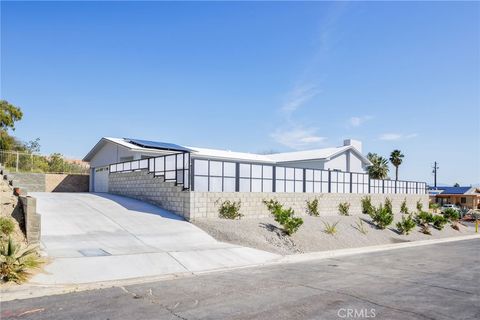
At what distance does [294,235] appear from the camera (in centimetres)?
1922

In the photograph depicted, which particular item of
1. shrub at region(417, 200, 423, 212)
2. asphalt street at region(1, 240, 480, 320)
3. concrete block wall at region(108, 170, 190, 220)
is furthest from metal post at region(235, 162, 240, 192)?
shrub at region(417, 200, 423, 212)

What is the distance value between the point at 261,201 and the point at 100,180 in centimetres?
1653

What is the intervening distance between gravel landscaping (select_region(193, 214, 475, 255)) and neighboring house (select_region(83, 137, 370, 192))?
432cm

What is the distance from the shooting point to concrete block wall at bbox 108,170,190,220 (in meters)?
20.3

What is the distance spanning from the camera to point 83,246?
44.7ft

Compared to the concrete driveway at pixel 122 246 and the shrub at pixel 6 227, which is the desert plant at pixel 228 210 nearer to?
the concrete driveway at pixel 122 246

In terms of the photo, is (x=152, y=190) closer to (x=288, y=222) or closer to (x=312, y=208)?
(x=288, y=222)

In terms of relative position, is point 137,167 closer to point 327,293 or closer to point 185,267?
point 185,267

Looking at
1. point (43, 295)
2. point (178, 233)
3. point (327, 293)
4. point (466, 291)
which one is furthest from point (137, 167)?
point (466, 291)

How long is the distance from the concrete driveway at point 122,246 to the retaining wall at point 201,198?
86 centimetres

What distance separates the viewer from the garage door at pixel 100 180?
31297 mm

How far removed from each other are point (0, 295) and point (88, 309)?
2.43 meters

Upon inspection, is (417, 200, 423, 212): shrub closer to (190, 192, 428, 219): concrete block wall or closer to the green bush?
(190, 192, 428, 219): concrete block wall

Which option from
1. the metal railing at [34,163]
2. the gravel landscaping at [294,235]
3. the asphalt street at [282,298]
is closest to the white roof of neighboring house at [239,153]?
the metal railing at [34,163]
